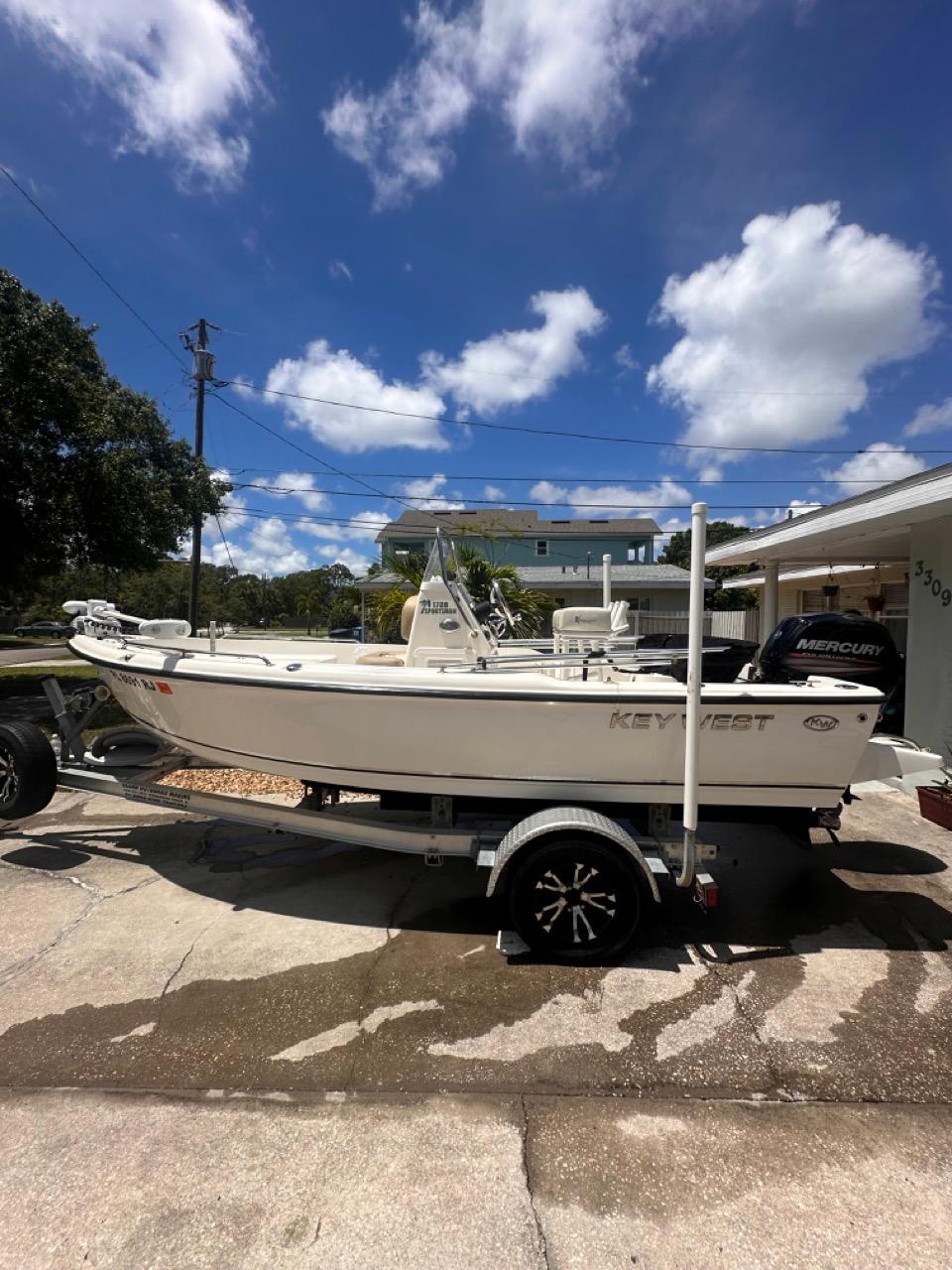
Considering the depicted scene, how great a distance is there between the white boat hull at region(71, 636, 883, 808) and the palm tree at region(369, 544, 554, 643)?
20.8 ft

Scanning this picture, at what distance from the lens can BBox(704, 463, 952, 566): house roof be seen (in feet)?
19.7

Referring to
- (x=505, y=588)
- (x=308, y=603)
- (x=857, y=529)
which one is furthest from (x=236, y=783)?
(x=308, y=603)

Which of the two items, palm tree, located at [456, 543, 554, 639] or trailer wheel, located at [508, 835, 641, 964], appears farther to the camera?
palm tree, located at [456, 543, 554, 639]

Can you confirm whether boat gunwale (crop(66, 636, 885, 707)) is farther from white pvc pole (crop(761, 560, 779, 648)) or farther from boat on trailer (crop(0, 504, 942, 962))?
white pvc pole (crop(761, 560, 779, 648))

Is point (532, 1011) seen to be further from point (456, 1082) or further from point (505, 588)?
point (505, 588)

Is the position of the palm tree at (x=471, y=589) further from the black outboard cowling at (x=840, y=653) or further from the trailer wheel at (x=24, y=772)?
the trailer wheel at (x=24, y=772)

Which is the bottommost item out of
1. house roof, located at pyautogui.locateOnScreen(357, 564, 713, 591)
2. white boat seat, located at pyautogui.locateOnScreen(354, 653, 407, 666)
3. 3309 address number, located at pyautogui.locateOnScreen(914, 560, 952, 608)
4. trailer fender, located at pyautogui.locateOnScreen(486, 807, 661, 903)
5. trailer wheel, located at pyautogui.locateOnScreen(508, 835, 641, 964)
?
trailer wheel, located at pyautogui.locateOnScreen(508, 835, 641, 964)

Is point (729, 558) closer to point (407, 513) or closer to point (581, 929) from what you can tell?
point (581, 929)

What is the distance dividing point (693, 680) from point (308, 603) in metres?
62.7

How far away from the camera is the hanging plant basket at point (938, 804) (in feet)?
11.5

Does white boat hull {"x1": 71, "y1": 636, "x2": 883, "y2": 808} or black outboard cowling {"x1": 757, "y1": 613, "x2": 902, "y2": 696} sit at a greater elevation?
black outboard cowling {"x1": 757, "y1": 613, "x2": 902, "y2": 696}

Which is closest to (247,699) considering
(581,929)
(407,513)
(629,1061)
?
(581,929)

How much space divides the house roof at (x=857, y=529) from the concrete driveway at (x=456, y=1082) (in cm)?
390

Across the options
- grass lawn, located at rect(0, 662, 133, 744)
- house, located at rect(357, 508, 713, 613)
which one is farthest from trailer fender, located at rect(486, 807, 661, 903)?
house, located at rect(357, 508, 713, 613)
